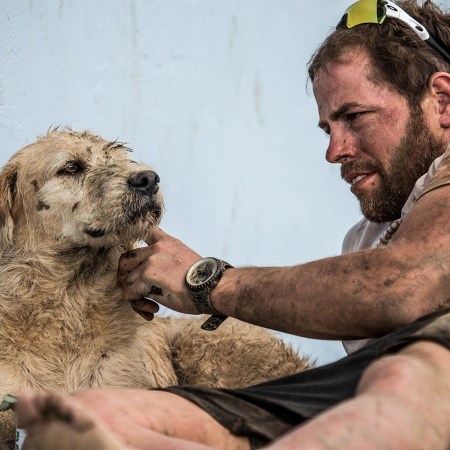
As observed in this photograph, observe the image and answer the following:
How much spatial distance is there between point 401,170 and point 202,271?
3.28 ft

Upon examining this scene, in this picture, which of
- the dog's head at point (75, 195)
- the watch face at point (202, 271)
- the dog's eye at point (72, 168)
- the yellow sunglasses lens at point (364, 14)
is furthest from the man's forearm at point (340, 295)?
the yellow sunglasses lens at point (364, 14)

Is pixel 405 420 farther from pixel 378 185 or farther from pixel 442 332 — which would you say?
pixel 378 185

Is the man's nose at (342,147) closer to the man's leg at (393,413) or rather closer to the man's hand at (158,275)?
the man's hand at (158,275)

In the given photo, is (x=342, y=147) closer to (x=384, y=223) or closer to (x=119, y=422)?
(x=384, y=223)

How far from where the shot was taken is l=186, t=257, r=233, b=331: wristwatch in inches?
119

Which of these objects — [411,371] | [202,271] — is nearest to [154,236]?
[202,271]

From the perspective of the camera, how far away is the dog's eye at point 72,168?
3644mm

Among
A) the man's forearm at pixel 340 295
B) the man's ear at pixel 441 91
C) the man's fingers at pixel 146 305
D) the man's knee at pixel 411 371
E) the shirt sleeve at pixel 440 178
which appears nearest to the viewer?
the man's knee at pixel 411 371

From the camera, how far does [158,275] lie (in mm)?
3146


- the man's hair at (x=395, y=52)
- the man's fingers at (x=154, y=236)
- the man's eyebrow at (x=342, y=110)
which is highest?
the man's hair at (x=395, y=52)

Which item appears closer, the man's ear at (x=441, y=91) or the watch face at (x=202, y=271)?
the watch face at (x=202, y=271)

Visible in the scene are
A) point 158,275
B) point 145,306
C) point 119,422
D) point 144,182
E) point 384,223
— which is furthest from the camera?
point 384,223

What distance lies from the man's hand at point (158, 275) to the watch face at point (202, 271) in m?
0.04

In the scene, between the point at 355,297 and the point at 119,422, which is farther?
the point at 355,297
